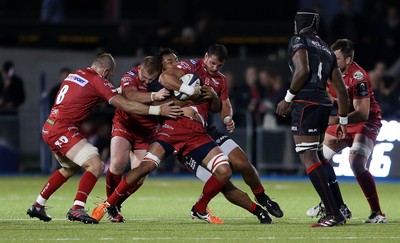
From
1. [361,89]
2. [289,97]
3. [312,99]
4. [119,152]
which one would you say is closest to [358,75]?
[361,89]

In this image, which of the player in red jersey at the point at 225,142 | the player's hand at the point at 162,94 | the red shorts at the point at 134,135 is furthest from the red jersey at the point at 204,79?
the red shorts at the point at 134,135

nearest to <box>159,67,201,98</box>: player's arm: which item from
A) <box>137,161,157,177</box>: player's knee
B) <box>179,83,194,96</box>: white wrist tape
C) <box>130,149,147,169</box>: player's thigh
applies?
<box>179,83,194,96</box>: white wrist tape

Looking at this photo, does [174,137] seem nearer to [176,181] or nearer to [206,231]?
[206,231]

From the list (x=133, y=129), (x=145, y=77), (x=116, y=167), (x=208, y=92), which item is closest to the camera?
(x=208, y=92)

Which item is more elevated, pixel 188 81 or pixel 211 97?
pixel 188 81

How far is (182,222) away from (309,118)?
6.49 ft

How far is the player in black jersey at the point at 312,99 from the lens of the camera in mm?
13320

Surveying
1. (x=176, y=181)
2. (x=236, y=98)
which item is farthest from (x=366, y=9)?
(x=176, y=181)

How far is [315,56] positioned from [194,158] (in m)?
1.82

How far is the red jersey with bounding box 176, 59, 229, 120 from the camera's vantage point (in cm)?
1413

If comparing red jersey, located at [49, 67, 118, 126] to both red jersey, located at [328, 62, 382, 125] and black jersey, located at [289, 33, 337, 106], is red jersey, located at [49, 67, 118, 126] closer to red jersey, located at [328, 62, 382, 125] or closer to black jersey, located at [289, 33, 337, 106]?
black jersey, located at [289, 33, 337, 106]

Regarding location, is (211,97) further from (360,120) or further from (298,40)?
(360,120)

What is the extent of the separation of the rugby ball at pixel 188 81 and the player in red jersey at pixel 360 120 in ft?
5.71

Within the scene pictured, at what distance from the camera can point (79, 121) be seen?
14344 mm
